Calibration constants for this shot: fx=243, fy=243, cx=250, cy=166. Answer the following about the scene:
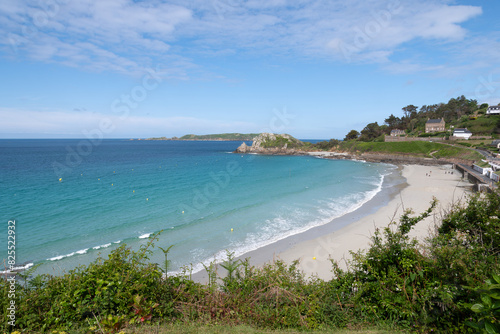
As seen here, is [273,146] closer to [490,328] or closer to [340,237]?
[340,237]

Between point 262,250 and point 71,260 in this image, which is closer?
point 71,260

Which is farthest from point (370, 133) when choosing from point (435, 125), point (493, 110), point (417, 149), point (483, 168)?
point (483, 168)

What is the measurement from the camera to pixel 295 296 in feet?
18.5

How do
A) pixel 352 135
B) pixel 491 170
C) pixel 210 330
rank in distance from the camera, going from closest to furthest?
pixel 210 330, pixel 491 170, pixel 352 135

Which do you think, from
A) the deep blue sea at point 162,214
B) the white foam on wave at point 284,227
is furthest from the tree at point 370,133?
the white foam on wave at point 284,227

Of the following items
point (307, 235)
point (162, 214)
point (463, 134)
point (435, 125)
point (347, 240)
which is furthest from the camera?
point (435, 125)

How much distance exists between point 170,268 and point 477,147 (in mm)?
75265

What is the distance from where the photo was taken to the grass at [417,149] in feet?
183

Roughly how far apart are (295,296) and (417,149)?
82.1 meters

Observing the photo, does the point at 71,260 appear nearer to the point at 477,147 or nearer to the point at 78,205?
the point at 78,205

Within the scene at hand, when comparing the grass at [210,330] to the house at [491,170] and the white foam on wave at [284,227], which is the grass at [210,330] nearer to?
the white foam on wave at [284,227]

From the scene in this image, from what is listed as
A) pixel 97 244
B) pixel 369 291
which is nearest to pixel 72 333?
pixel 369 291

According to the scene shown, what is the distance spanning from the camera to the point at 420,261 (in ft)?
17.8

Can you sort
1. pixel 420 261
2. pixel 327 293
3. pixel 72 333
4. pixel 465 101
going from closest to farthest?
pixel 72 333 → pixel 420 261 → pixel 327 293 → pixel 465 101
